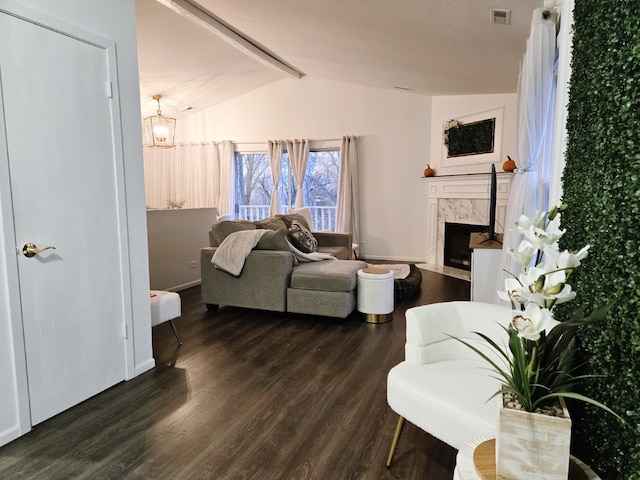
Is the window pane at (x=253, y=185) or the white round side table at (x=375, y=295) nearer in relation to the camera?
the white round side table at (x=375, y=295)

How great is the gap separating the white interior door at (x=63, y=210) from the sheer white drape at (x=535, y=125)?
248 centimetres

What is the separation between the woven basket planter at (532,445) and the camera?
1.00m

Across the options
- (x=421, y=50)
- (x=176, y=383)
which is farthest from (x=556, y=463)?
(x=421, y=50)

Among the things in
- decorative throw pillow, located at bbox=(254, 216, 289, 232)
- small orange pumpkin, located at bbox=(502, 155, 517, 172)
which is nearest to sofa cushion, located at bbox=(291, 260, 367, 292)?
decorative throw pillow, located at bbox=(254, 216, 289, 232)

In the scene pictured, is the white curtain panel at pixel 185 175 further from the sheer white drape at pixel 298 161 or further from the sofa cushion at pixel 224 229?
the sofa cushion at pixel 224 229

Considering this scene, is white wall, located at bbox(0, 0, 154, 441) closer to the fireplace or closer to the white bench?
the white bench

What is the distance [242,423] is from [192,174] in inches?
267

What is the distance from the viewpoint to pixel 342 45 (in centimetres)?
454

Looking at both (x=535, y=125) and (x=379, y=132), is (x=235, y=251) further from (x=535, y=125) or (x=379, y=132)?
(x=379, y=132)

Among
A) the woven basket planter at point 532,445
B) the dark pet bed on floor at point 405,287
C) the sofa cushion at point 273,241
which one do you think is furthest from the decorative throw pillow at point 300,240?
the woven basket planter at point 532,445

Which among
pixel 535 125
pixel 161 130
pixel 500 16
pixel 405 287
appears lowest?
pixel 405 287

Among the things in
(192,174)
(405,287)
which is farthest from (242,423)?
(192,174)

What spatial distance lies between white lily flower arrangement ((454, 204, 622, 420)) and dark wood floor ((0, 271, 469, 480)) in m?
0.82

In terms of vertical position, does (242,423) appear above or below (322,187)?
below
